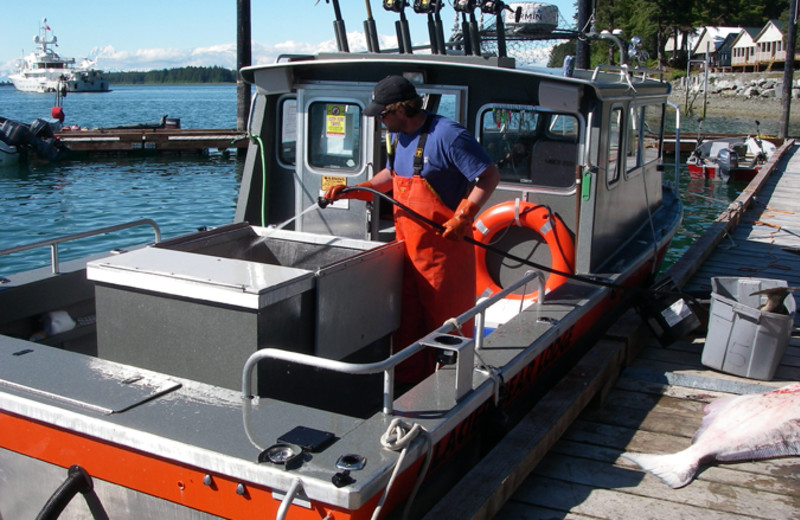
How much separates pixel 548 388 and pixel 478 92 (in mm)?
2175

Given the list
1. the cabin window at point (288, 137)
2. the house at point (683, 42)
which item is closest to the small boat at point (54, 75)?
the house at point (683, 42)

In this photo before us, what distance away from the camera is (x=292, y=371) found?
11.9ft

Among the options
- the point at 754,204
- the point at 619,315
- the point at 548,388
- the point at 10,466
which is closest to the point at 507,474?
the point at 548,388

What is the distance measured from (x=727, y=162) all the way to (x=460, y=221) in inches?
747

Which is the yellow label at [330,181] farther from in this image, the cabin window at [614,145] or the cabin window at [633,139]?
the cabin window at [633,139]

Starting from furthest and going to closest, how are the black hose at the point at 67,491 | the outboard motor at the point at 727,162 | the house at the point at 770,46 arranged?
1. the house at the point at 770,46
2. the outboard motor at the point at 727,162
3. the black hose at the point at 67,491

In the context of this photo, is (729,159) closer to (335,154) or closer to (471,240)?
(335,154)

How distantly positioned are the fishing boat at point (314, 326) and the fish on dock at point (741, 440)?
0.88m

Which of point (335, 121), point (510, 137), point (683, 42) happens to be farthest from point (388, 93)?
point (683, 42)

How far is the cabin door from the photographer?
19.2ft

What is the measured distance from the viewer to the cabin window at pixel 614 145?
5.69 metres

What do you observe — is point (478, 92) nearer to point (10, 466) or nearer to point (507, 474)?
point (507, 474)

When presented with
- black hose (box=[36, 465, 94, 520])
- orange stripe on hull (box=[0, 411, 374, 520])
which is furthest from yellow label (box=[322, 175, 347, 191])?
black hose (box=[36, 465, 94, 520])

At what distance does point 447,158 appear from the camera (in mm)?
4316
